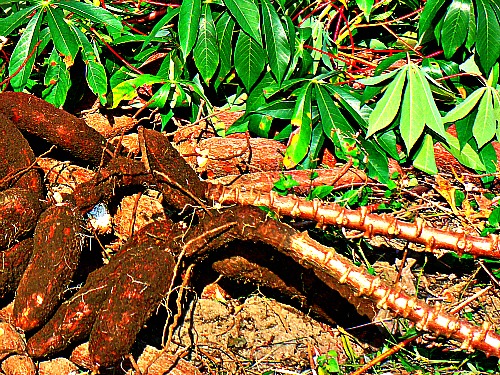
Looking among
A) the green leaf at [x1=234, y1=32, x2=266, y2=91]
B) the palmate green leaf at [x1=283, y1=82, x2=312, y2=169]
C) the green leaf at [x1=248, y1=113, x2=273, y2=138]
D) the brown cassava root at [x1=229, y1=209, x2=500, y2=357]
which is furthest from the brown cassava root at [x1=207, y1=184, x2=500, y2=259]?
the green leaf at [x1=234, y1=32, x2=266, y2=91]

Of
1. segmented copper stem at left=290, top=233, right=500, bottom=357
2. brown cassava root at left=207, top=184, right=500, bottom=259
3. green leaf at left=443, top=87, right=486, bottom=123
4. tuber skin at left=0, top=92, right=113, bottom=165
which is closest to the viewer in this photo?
segmented copper stem at left=290, top=233, right=500, bottom=357

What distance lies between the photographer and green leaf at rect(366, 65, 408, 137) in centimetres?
186

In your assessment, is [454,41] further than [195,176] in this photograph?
Yes

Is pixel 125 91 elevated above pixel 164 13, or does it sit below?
below

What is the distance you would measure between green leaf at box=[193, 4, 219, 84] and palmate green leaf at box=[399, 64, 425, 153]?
622mm

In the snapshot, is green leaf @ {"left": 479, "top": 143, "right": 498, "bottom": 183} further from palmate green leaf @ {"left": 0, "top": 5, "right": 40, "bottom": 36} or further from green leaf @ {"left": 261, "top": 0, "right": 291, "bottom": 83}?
palmate green leaf @ {"left": 0, "top": 5, "right": 40, "bottom": 36}

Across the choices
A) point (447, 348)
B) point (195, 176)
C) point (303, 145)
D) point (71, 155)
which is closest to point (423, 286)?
point (447, 348)

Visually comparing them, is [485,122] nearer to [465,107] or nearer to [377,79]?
[465,107]

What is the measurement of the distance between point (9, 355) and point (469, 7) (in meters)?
1.75

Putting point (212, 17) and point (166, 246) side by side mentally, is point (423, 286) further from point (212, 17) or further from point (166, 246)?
point (212, 17)

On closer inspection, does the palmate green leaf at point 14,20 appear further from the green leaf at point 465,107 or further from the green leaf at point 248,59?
the green leaf at point 465,107

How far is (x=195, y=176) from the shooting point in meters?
1.75

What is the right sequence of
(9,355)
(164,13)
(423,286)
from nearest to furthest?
(9,355) → (423,286) → (164,13)

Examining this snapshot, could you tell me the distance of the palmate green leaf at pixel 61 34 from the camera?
188 centimetres
